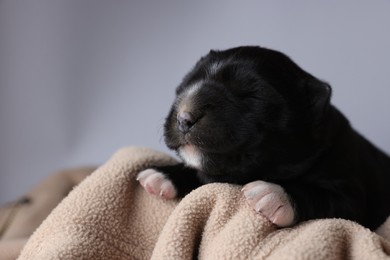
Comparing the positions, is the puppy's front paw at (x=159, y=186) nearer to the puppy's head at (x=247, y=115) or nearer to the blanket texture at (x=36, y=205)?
the puppy's head at (x=247, y=115)

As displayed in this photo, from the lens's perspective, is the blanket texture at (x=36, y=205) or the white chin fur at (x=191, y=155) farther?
the blanket texture at (x=36, y=205)

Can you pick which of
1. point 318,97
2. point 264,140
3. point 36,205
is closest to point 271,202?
point 264,140

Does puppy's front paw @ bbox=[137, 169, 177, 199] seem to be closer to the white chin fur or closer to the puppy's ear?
the white chin fur

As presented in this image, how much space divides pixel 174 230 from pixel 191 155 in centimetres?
19

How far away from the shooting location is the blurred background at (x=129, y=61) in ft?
6.38

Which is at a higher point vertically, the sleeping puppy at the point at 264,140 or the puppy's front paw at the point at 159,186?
the sleeping puppy at the point at 264,140

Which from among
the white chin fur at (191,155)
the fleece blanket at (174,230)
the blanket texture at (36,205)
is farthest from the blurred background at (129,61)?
the white chin fur at (191,155)

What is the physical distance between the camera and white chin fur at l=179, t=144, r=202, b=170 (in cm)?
118

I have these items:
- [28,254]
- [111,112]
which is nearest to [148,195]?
[28,254]

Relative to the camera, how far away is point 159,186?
1289 millimetres

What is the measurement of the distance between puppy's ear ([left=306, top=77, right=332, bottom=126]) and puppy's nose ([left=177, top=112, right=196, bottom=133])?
0.28m

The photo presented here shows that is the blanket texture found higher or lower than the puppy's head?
lower

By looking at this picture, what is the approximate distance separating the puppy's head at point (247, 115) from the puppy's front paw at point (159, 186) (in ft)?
0.35

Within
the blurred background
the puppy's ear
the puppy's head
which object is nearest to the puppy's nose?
the puppy's head
